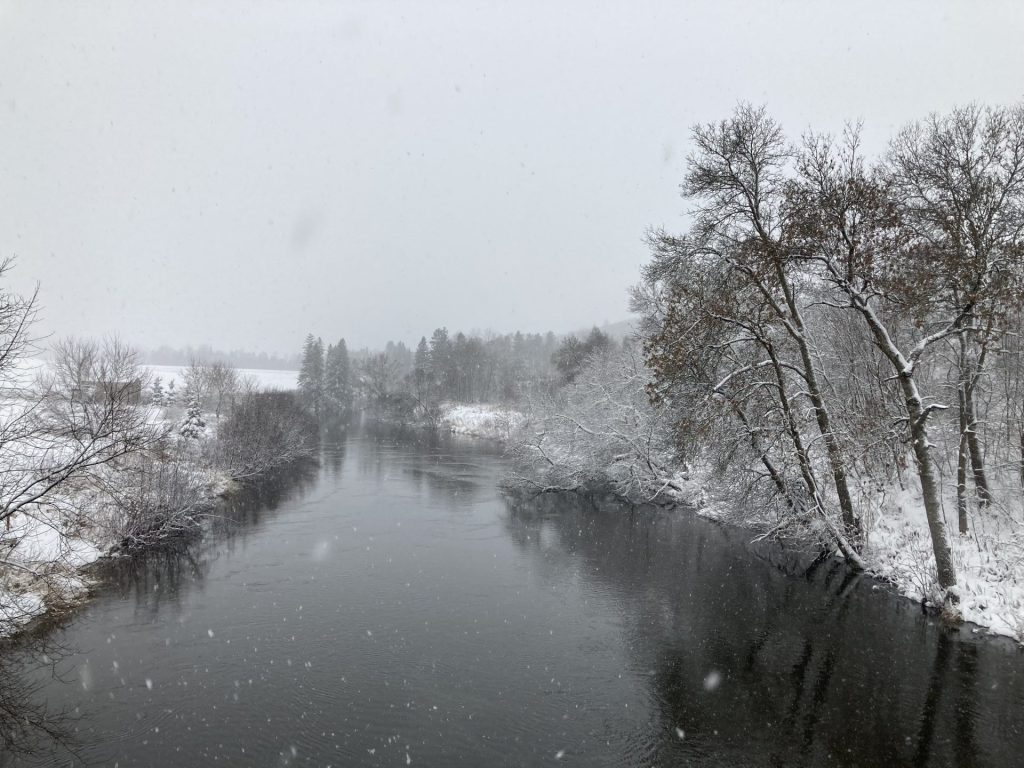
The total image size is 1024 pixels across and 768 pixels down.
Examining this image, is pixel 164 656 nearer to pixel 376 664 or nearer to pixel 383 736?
pixel 376 664

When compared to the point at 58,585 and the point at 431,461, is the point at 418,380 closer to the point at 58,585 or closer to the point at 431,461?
the point at 431,461

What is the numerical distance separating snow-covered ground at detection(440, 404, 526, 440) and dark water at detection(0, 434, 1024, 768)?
95.5 ft

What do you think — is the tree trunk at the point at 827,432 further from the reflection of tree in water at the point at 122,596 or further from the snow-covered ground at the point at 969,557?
the reflection of tree in water at the point at 122,596

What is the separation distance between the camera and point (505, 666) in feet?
33.8

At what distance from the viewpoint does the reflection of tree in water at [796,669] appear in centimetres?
797

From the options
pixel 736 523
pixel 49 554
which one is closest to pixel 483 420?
pixel 736 523

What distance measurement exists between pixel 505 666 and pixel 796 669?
536 centimetres

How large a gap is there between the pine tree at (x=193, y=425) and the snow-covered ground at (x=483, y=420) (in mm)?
22217

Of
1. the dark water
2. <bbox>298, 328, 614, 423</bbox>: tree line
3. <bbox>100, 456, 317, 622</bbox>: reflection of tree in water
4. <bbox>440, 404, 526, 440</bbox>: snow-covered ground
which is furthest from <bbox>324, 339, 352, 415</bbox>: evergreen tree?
the dark water

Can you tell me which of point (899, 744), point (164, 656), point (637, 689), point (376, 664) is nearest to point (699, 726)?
point (637, 689)

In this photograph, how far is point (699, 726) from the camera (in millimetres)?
8500

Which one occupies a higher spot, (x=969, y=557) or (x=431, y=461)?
(x=969, y=557)

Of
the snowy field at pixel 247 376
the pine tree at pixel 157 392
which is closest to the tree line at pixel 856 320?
the snowy field at pixel 247 376

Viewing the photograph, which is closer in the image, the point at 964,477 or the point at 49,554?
the point at 964,477
